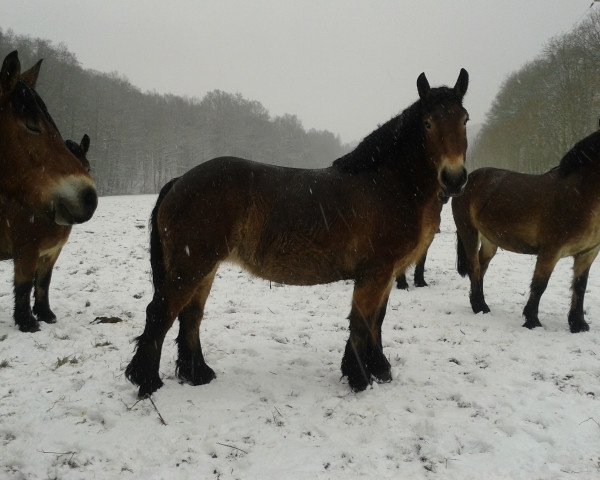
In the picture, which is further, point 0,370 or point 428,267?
point 428,267

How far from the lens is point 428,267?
9453 millimetres

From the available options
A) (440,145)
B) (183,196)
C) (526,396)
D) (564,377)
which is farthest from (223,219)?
(564,377)

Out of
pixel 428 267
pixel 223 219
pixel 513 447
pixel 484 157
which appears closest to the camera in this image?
pixel 513 447

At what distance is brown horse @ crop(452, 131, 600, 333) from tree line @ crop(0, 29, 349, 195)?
115 ft

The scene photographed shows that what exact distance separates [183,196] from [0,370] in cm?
260

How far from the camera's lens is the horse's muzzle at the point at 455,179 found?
3.13 metres

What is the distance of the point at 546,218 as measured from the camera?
17.2 feet

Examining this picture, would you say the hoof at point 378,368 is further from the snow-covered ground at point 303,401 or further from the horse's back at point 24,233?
the horse's back at point 24,233

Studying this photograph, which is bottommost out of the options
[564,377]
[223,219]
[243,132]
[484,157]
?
[564,377]

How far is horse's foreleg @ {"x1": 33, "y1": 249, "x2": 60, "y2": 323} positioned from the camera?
525cm

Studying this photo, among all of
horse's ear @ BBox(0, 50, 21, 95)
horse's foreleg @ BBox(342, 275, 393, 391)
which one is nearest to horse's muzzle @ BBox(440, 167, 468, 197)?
horse's foreleg @ BBox(342, 275, 393, 391)

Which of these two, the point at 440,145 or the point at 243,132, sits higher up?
the point at 243,132

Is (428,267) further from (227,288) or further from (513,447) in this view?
(513,447)

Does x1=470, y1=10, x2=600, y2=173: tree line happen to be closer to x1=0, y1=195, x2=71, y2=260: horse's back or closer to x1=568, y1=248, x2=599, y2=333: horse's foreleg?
x1=568, y1=248, x2=599, y2=333: horse's foreleg
